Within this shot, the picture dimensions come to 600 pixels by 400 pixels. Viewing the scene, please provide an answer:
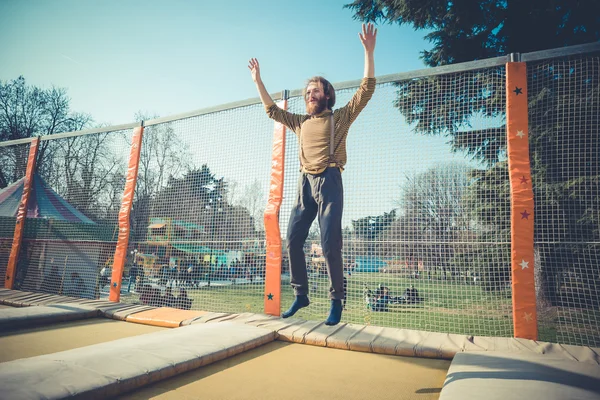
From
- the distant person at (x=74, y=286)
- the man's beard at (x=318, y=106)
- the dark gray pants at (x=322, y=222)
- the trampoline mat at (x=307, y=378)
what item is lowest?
the distant person at (x=74, y=286)

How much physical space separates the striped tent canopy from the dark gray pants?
5.07 meters

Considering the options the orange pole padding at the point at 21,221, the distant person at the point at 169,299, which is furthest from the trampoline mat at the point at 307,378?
the orange pole padding at the point at 21,221

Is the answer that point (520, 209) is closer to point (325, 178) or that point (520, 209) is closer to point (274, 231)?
point (325, 178)

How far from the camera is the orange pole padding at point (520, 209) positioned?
2.78m

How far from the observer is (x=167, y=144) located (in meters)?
5.30

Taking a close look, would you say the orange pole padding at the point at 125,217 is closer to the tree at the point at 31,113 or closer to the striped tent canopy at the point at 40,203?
the striped tent canopy at the point at 40,203

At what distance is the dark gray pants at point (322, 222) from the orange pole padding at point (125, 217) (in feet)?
11.2

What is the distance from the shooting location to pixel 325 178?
2191 mm

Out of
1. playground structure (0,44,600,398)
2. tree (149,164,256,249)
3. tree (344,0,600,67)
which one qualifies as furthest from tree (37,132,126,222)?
tree (344,0,600,67)

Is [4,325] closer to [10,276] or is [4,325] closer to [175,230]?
[175,230]

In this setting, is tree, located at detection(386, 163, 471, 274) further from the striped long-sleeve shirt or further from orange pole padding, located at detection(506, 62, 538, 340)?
the striped long-sleeve shirt

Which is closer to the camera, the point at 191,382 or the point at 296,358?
the point at 191,382

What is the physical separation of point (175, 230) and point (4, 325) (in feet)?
6.97

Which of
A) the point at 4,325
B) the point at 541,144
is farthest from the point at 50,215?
the point at 541,144
